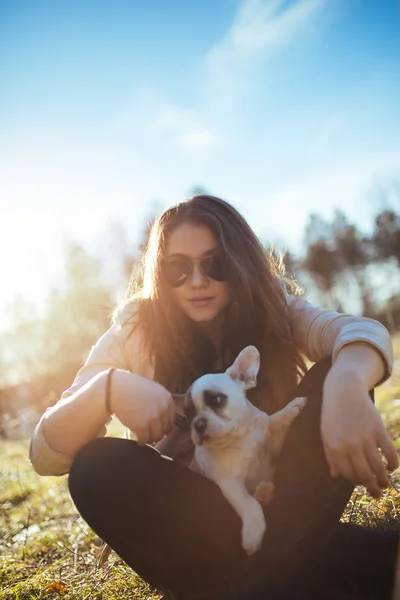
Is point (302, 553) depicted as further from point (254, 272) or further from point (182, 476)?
point (254, 272)

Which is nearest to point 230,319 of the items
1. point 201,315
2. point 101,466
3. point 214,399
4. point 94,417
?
point 201,315

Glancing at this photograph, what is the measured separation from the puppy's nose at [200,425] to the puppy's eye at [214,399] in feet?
0.26

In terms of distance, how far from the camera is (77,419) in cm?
189

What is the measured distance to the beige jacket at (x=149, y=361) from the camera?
6.57 feet

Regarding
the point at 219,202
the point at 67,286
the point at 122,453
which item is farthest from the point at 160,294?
the point at 67,286

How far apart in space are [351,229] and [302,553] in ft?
78.4

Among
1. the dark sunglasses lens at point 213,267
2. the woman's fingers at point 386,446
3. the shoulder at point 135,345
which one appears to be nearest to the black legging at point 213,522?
the woman's fingers at point 386,446

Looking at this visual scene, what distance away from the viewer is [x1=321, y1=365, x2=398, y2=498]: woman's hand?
172 centimetres

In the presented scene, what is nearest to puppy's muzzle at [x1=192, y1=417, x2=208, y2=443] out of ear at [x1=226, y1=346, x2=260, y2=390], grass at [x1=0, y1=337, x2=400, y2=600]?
ear at [x1=226, y1=346, x2=260, y2=390]

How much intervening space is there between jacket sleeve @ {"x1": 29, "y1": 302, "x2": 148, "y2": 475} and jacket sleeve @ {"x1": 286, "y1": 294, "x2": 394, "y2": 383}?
2.97 feet

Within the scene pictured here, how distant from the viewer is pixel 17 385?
1529 centimetres

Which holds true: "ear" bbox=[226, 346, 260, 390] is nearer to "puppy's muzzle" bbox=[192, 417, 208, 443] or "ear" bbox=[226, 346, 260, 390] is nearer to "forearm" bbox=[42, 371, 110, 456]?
"puppy's muzzle" bbox=[192, 417, 208, 443]

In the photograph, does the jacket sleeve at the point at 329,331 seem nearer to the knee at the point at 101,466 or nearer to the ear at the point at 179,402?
the ear at the point at 179,402

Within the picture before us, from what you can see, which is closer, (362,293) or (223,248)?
(223,248)
